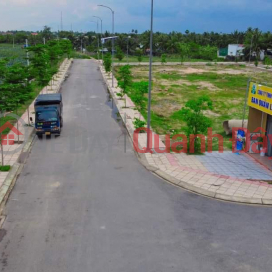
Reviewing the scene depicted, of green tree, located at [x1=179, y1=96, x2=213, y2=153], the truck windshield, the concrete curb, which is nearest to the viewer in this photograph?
the concrete curb

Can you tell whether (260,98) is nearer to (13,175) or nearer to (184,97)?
(13,175)

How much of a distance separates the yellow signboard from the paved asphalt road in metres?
5.59

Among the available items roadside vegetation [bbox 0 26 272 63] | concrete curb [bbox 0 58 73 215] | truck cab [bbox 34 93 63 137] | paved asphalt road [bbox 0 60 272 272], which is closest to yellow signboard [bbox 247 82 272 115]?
paved asphalt road [bbox 0 60 272 272]

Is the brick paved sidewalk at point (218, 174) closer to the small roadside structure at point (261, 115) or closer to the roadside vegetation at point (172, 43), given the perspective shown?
the small roadside structure at point (261, 115)

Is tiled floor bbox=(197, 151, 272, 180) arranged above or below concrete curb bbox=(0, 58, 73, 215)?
above

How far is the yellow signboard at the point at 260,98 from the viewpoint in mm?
15023

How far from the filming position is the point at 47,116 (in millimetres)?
18688

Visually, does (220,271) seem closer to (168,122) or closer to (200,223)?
(200,223)

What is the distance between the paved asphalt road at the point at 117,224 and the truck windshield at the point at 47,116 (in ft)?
10.7

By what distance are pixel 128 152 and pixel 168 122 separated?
22.4 ft

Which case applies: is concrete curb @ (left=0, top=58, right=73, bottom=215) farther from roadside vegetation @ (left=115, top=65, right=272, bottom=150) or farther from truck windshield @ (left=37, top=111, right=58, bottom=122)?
roadside vegetation @ (left=115, top=65, right=272, bottom=150)

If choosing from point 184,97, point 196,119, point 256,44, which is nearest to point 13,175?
point 196,119

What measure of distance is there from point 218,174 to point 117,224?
5.64m

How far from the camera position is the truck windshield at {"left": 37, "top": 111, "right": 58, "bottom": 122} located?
60.8ft
